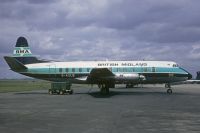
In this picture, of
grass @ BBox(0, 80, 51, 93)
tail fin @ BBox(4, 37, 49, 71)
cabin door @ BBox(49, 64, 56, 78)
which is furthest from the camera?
grass @ BBox(0, 80, 51, 93)

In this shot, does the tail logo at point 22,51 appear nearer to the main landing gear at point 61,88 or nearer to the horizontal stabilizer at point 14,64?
the horizontal stabilizer at point 14,64

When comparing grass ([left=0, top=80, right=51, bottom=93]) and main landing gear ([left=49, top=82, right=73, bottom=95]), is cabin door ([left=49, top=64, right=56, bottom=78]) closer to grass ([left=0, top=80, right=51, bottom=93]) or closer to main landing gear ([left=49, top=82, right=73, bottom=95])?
main landing gear ([left=49, top=82, right=73, bottom=95])

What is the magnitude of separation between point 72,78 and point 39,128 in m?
24.9

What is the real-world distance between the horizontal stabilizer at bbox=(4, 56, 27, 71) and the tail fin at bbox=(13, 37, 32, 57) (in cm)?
293

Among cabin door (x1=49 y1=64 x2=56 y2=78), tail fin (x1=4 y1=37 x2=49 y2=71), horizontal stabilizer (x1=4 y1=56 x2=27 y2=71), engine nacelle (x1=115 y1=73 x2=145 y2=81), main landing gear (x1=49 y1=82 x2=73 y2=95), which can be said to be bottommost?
main landing gear (x1=49 y1=82 x2=73 y2=95)

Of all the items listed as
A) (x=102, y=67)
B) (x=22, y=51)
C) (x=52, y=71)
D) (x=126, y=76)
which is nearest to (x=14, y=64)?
(x=22, y=51)

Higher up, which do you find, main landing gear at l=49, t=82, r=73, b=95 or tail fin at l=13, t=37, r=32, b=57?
tail fin at l=13, t=37, r=32, b=57

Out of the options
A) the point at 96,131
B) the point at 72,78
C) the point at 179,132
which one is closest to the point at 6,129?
the point at 96,131

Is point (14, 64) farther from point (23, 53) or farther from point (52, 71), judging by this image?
point (52, 71)

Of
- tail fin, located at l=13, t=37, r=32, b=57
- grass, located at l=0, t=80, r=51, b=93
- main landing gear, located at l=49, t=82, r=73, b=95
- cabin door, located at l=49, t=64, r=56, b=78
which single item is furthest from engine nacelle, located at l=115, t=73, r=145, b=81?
grass, located at l=0, t=80, r=51, b=93

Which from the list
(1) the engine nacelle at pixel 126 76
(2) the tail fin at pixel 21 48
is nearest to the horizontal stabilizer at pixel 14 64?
(2) the tail fin at pixel 21 48

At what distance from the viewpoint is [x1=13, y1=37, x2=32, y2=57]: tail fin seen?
39406mm

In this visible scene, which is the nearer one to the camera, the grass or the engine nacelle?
the engine nacelle

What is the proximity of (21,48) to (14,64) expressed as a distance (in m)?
3.85
